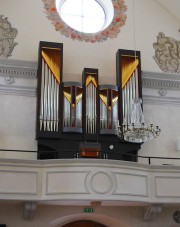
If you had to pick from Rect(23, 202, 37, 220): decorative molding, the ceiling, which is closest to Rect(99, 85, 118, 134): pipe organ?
Rect(23, 202, 37, 220): decorative molding

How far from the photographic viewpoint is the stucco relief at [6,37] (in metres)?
12.6

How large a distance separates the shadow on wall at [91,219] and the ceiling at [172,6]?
702 centimetres

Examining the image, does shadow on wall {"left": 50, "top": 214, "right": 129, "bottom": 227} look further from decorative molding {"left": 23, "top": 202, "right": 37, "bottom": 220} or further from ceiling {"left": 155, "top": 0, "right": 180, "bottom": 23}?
ceiling {"left": 155, "top": 0, "right": 180, "bottom": 23}

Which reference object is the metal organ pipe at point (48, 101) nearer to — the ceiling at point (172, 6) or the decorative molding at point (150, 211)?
the decorative molding at point (150, 211)

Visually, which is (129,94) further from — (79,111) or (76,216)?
(76,216)

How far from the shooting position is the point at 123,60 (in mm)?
12875

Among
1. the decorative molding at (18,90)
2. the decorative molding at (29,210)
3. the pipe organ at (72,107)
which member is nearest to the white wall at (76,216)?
the decorative molding at (29,210)

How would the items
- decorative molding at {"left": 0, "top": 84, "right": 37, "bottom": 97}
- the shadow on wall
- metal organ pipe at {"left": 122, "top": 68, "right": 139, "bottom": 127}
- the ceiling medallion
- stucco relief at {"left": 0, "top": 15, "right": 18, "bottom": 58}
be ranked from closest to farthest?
the shadow on wall
metal organ pipe at {"left": 122, "top": 68, "right": 139, "bottom": 127}
decorative molding at {"left": 0, "top": 84, "right": 37, "bottom": 97}
stucco relief at {"left": 0, "top": 15, "right": 18, "bottom": 58}
the ceiling medallion

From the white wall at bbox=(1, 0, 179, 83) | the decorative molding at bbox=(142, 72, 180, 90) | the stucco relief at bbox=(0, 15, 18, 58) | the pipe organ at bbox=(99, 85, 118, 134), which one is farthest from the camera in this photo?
the decorative molding at bbox=(142, 72, 180, 90)

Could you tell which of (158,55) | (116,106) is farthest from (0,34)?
(158,55)

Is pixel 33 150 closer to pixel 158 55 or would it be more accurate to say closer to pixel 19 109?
pixel 19 109

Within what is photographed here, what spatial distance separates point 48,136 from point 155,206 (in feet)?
10.8

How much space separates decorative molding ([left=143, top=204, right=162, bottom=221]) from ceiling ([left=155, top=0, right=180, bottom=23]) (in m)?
6.57

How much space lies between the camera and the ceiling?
14.0 m
